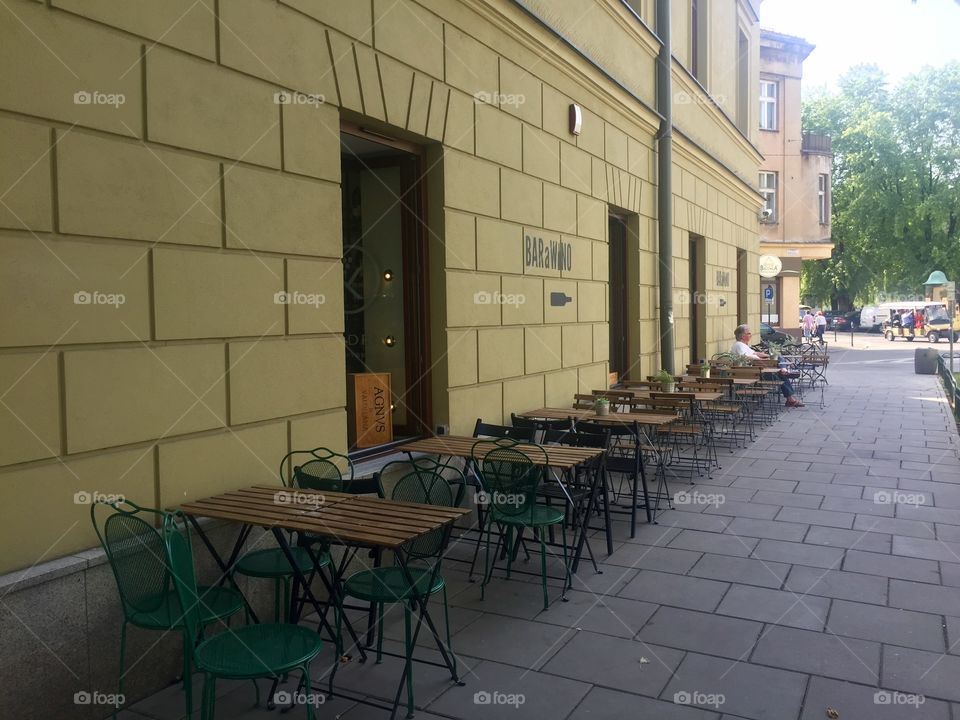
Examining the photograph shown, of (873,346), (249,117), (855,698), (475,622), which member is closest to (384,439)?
(475,622)

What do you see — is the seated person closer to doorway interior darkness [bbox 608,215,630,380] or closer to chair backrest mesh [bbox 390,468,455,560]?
doorway interior darkness [bbox 608,215,630,380]

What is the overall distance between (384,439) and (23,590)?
339cm

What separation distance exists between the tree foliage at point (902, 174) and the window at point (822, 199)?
A: 1101 cm

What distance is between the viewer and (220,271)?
4430 millimetres

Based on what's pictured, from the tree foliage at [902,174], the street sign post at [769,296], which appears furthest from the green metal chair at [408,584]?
the tree foliage at [902,174]

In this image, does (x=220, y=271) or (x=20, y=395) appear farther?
(x=220, y=271)

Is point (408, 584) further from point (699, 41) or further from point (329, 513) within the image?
point (699, 41)

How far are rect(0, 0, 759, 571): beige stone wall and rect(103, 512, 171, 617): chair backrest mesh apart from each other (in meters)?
0.38

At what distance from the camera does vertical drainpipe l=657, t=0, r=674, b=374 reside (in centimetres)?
1161

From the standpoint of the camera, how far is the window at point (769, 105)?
98.3 ft

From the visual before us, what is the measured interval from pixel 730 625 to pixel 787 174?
94.4 feet

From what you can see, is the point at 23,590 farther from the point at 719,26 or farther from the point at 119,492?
the point at 719,26

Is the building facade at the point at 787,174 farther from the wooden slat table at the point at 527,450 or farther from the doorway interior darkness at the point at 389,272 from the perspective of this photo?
the wooden slat table at the point at 527,450

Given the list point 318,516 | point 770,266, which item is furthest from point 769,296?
point 318,516
